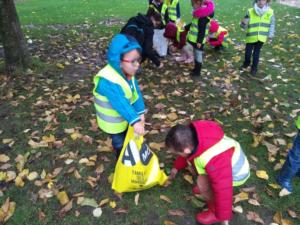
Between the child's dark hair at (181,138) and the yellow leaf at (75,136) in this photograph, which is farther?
the yellow leaf at (75,136)

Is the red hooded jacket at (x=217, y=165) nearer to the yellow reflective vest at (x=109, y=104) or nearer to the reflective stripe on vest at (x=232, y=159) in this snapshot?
the reflective stripe on vest at (x=232, y=159)

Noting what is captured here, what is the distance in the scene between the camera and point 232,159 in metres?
2.64

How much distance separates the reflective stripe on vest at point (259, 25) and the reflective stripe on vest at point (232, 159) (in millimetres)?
3709

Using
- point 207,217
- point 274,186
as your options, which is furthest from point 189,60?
point 207,217

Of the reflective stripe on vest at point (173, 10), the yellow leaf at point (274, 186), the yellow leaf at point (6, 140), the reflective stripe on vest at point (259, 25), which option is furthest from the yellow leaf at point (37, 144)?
the reflective stripe on vest at point (173, 10)

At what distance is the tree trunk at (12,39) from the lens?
17.2ft

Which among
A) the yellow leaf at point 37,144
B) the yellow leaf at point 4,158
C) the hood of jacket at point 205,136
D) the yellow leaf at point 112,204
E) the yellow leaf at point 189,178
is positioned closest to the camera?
the hood of jacket at point 205,136

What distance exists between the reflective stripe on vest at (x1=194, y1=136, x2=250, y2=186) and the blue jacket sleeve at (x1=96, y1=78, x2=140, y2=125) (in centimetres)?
71

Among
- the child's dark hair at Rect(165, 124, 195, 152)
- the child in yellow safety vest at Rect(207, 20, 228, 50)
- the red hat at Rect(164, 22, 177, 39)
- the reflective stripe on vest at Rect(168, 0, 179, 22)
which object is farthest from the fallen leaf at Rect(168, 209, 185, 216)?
the reflective stripe on vest at Rect(168, 0, 179, 22)

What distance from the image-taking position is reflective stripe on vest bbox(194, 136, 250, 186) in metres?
2.46

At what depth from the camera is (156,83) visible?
Result: 220 inches

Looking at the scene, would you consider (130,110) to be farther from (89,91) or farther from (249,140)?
(89,91)

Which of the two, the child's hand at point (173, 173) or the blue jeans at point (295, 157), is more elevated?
the blue jeans at point (295, 157)

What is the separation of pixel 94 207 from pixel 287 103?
3.57 m
